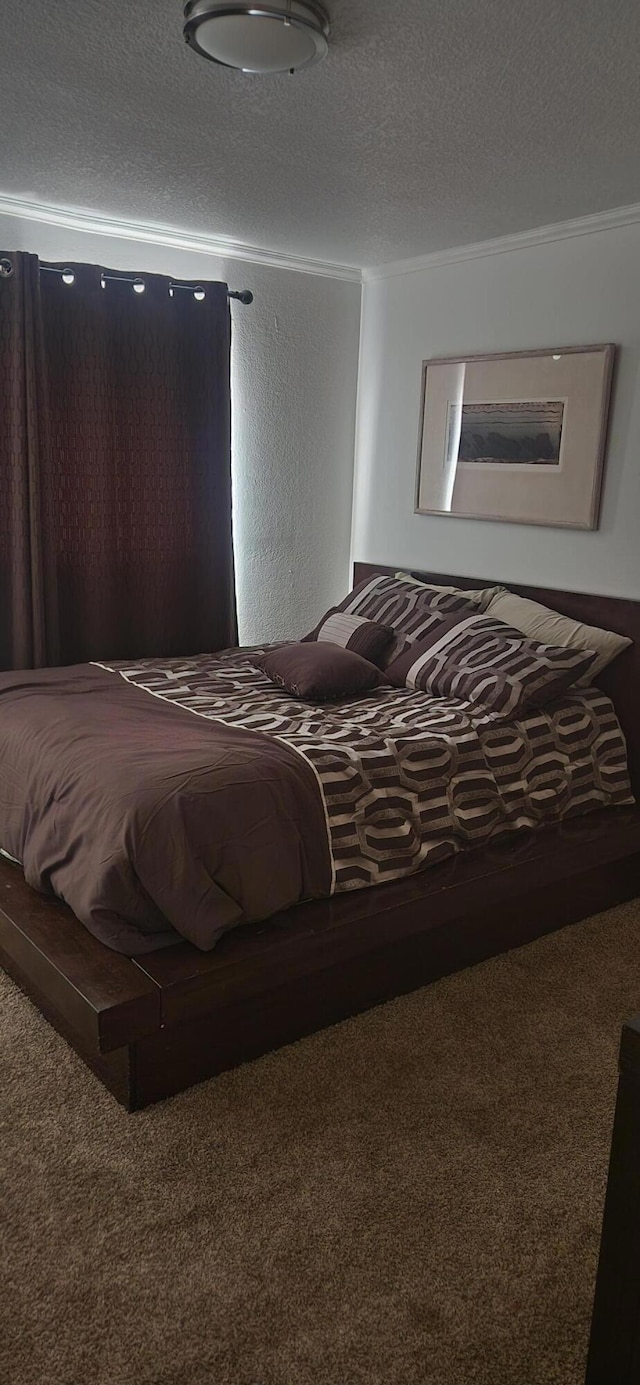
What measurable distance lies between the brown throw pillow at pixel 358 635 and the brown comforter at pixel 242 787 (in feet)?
1.06

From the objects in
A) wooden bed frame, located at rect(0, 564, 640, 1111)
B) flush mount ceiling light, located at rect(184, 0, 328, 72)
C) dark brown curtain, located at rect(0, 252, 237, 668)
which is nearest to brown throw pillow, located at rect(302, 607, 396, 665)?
dark brown curtain, located at rect(0, 252, 237, 668)

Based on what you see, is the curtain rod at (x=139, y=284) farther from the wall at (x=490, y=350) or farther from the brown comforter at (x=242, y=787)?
the brown comforter at (x=242, y=787)

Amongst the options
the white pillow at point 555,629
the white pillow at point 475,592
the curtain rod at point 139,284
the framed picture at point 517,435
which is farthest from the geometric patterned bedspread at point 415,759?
the curtain rod at point 139,284

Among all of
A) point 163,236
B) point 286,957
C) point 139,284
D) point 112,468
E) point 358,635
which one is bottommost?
point 286,957

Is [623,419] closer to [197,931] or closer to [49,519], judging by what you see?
[49,519]

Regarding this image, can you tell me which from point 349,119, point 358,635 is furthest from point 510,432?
point 349,119

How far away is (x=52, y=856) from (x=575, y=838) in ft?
5.28

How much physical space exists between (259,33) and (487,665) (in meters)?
1.94

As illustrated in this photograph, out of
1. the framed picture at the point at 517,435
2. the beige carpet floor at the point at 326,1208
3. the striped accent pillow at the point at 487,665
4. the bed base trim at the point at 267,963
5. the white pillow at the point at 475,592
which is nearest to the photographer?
the beige carpet floor at the point at 326,1208

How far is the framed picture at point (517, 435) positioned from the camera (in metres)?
3.58

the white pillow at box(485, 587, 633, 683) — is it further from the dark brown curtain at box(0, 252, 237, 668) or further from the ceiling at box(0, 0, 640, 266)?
the ceiling at box(0, 0, 640, 266)

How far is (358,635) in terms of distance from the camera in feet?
12.5

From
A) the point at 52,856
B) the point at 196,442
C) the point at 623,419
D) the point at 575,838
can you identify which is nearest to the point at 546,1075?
the point at 575,838

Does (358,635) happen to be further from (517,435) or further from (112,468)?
(112,468)
